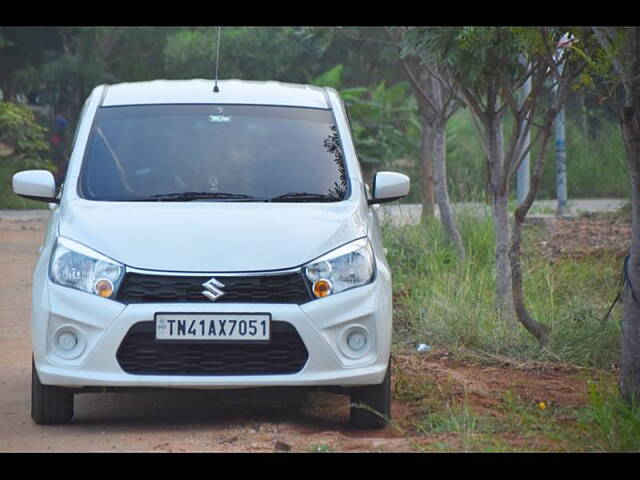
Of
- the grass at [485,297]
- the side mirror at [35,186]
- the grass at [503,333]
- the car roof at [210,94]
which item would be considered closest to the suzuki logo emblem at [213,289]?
the grass at [503,333]

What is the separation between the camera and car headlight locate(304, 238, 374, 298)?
6.50 m

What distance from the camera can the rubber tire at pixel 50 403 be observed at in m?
6.71

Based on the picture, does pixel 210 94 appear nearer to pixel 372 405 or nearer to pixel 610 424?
pixel 372 405

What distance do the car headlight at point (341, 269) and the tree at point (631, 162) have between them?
4.32ft

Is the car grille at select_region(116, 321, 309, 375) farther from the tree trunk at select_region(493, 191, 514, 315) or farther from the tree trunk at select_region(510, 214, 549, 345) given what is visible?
the tree trunk at select_region(493, 191, 514, 315)

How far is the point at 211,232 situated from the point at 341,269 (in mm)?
674

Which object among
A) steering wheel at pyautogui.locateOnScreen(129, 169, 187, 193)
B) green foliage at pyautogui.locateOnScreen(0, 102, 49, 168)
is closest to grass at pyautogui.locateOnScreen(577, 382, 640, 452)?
steering wheel at pyautogui.locateOnScreen(129, 169, 187, 193)

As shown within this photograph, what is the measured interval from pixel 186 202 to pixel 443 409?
1759mm

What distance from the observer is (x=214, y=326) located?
6387 mm

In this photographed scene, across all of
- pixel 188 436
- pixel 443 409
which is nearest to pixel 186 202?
pixel 188 436

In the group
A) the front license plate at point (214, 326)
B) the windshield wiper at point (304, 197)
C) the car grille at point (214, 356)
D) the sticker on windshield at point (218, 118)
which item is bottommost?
the car grille at point (214, 356)

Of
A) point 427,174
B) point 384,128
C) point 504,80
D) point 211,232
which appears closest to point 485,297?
point 504,80

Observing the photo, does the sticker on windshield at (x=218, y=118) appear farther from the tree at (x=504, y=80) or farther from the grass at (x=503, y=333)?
the grass at (x=503, y=333)
